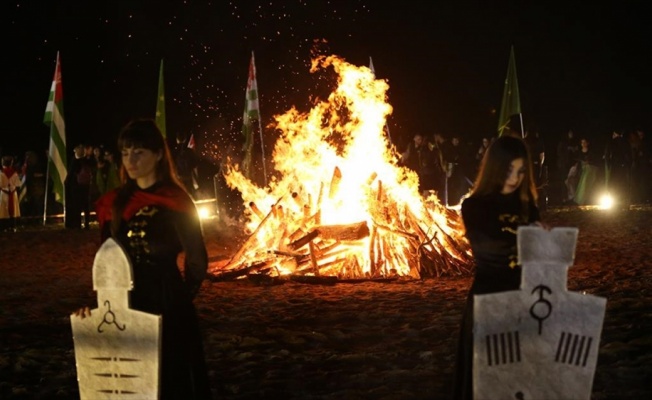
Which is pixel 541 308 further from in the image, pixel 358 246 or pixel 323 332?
pixel 358 246

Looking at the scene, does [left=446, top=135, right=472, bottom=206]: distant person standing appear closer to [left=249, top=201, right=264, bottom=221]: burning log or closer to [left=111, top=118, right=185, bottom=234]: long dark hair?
[left=249, top=201, right=264, bottom=221]: burning log

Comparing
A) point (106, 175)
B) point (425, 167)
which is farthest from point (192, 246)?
point (106, 175)

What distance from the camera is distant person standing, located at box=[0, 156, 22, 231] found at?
689 inches

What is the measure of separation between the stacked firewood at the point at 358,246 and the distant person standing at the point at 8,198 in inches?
327

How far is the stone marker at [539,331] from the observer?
369cm

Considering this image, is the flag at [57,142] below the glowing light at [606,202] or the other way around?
the other way around

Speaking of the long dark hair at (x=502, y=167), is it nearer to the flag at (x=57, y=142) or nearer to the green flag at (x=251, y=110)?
the green flag at (x=251, y=110)

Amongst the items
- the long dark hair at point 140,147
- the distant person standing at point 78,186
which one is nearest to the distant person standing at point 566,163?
the distant person standing at point 78,186

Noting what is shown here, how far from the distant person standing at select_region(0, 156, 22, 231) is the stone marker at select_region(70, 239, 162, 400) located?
15.0 m

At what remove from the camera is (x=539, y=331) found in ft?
12.3

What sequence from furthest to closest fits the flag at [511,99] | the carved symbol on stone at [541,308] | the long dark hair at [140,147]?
the flag at [511,99], the long dark hair at [140,147], the carved symbol on stone at [541,308]

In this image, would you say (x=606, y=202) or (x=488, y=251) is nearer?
(x=488, y=251)

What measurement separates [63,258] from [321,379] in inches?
329

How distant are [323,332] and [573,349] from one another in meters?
3.99
